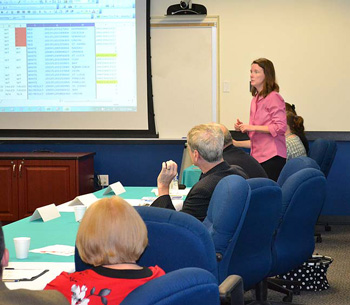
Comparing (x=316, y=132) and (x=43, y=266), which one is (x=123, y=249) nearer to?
(x=43, y=266)

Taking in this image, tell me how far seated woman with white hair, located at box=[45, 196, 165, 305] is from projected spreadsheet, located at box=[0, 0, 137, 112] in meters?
5.59

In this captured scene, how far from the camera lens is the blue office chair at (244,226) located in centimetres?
285

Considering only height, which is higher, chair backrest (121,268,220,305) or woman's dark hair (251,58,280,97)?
woman's dark hair (251,58,280,97)

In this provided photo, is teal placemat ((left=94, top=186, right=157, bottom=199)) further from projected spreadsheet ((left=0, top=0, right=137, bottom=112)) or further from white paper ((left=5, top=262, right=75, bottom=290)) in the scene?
projected spreadsheet ((left=0, top=0, right=137, bottom=112))

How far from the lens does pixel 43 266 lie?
2.34 m

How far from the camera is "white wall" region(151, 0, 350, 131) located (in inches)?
285

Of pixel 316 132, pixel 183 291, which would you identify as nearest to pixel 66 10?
pixel 316 132

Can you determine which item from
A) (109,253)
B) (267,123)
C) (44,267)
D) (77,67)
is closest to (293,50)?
(267,123)

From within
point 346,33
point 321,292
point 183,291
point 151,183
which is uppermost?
point 346,33

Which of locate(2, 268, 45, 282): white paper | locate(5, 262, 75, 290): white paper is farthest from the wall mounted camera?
locate(2, 268, 45, 282): white paper

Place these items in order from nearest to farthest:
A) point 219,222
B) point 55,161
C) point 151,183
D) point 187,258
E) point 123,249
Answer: point 123,249, point 187,258, point 219,222, point 55,161, point 151,183

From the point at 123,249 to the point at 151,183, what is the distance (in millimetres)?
5816

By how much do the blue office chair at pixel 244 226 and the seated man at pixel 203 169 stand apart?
0.73 ft

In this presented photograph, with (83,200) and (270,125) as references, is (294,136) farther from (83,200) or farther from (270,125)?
(83,200)
